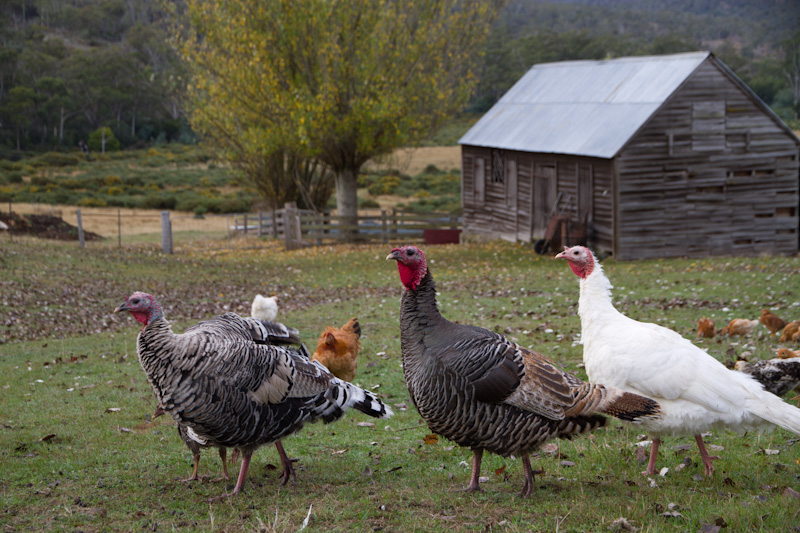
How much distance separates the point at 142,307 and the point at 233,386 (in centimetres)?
115

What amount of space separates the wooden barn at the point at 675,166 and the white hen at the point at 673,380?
61.2 feet

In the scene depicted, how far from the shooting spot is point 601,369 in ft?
22.2

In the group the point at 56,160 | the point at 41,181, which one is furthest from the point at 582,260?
the point at 56,160

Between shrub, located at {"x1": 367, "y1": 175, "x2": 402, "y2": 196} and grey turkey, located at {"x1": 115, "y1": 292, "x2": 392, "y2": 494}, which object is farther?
shrub, located at {"x1": 367, "y1": 175, "x2": 402, "y2": 196}

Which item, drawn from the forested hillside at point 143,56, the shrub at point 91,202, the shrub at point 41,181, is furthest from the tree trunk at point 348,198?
the forested hillside at point 143,56

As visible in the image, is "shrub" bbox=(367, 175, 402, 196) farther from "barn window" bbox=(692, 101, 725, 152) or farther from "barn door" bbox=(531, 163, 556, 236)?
"barn window" bbox=(692, 101, 725, 152)

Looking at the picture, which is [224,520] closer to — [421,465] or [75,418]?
[421,465]

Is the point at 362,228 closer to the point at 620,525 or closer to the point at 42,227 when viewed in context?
the point at 42,227

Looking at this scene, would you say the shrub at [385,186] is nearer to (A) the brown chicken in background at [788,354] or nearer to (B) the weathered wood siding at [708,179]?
(B) the weathered wood siding at [708,179]

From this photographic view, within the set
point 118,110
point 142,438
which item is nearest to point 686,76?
point 142,438

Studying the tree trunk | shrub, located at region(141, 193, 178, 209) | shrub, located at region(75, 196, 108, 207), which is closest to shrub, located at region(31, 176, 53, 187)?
shrub, located at region(75, 196, 108, 207)

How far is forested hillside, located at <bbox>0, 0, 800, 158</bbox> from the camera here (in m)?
80.4

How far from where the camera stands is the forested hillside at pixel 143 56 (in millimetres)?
80438

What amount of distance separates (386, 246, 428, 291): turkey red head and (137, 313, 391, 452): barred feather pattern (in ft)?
4.13
